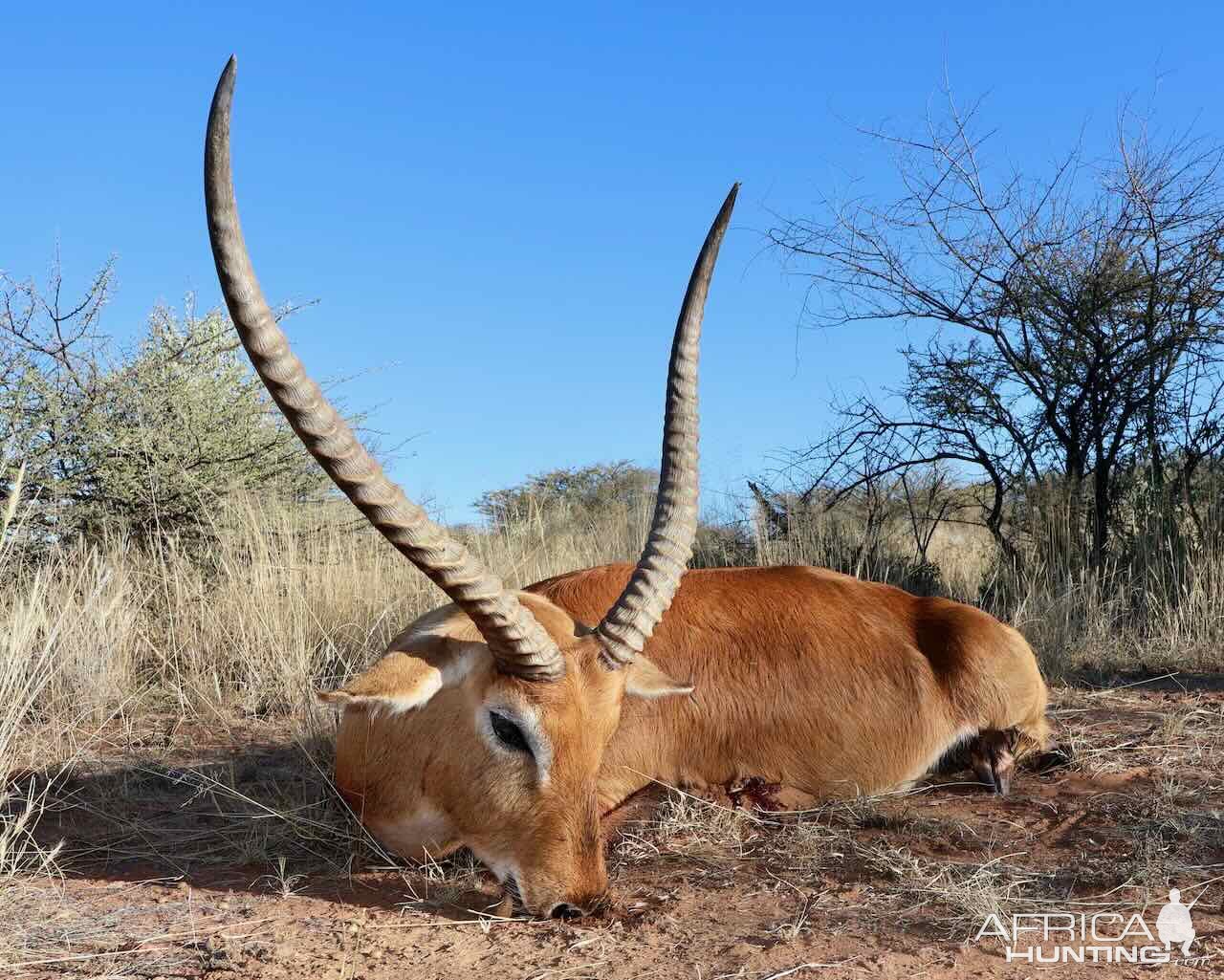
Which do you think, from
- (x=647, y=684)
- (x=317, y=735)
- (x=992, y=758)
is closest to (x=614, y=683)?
(x=647, y=684)

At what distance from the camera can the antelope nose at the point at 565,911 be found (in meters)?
3.22

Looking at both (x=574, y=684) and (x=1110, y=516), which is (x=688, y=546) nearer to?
(x=574, y=684)

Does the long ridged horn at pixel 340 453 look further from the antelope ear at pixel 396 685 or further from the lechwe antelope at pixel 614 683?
the antelope ear at pixel 396 685

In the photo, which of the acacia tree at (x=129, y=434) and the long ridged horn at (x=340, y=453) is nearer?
the long ridged horn at (x=340, y=453)

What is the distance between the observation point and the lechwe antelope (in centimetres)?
326

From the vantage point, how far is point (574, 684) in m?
3.44

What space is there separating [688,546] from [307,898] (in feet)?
5.93

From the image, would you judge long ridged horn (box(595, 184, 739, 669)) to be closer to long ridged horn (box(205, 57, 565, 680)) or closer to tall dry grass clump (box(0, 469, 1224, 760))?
long ridged horn (box(205, 57, 565, 680))

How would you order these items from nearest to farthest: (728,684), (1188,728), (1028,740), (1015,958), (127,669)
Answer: (1015,958) < (728,684) < (1028,740) < (1188,728) < (127,669)

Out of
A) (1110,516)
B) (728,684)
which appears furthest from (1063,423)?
(728,684)

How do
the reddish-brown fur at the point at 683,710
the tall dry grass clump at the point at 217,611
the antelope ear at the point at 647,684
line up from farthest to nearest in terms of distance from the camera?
the tall dry grass clump at the point at 217,611
the antelope ear at the point at 647,684
the reddish-brown fur at the point at 683,710
